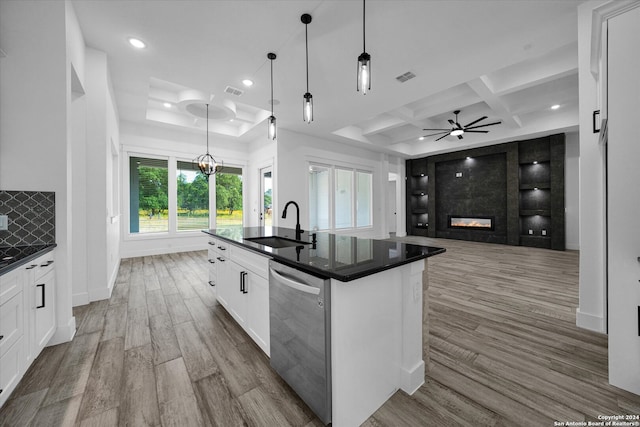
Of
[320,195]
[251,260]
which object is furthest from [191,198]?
[251,260]

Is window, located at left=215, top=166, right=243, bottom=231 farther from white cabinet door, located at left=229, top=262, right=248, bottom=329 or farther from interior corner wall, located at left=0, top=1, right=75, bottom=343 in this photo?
white cabinet door, located at left=229, top=262, right=248, bottom=329

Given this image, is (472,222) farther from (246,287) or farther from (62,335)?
(62,335)

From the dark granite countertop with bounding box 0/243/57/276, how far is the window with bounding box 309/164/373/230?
17.3 feet

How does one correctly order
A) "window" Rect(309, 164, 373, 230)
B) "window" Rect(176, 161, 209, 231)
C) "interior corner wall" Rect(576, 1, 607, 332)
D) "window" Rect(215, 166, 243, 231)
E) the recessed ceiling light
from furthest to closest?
"window" Rect(215, 166, 243, 231)
"window" Rect(309, 164, 373, 230)
"window" Rect(176, 161, 209, 231)
the recessed ceiling light
"interior corner wall" Rect(576, 1, 607, 332)

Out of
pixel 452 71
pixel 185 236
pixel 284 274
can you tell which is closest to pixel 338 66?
pixel 452 71

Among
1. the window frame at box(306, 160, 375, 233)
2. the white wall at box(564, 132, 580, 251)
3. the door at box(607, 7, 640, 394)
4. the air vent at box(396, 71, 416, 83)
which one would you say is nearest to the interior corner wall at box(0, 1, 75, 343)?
the air vent at box(396, 71, 416, 83)

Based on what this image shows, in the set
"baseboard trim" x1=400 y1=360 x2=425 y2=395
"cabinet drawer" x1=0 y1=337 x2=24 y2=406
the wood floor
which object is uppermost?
"cabinet drawer" x1=0 y1=337 x2=24 y2=406

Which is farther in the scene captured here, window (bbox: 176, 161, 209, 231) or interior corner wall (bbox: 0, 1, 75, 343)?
window (bbox: 176, 161, 209, 231)

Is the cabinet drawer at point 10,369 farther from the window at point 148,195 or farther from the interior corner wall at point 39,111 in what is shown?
the window at point 148,195

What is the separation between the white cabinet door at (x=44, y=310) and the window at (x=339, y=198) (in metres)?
5.20

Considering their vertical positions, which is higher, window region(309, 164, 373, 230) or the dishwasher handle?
window region(309, 164, 373, 230)

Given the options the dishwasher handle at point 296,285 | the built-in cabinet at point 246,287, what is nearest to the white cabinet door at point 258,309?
the built-in cabinet at point 246,287

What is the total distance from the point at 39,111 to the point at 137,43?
56.7 inches

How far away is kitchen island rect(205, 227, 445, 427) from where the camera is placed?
4.12 feet
